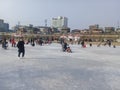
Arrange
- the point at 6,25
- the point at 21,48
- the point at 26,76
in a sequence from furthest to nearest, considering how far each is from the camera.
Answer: the point at 6,25
the point at 21,48
the point at 26,76

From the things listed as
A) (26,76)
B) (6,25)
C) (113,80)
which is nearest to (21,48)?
(26,76)

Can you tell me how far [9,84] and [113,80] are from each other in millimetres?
3809

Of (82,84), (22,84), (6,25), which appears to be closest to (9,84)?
(22,84)

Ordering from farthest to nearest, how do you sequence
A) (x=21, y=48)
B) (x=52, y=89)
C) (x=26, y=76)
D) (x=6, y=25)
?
1. (x=6, y=25)
2. (x=21, y=48)
3. (x=26, y=76)
4. (x=52, y=89)

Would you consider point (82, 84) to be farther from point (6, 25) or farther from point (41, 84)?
point (6, 25)

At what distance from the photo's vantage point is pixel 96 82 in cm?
1046

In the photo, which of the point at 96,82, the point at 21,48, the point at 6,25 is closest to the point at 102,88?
the point at 96,82

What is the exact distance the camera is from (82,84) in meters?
10.0

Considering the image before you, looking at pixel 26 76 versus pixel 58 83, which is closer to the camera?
pixel 58 83

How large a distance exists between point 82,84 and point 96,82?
0.69 meters

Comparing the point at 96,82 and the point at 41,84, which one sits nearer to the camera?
the point at 41,84

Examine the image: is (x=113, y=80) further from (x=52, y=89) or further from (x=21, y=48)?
(x=21, y=48)

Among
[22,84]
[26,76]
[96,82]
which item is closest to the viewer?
[22,84]

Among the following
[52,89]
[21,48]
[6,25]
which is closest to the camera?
[52,89]
